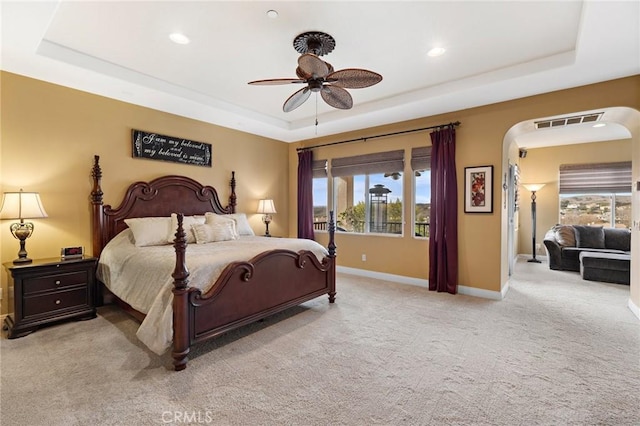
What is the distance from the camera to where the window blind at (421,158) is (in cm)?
468

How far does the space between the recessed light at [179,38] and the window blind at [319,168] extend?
345 cm

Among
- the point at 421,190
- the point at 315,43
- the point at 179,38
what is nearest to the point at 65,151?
the point at 179,38

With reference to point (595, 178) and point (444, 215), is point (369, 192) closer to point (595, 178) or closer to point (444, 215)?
point (444, 215)

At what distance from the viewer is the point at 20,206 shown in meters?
2.94

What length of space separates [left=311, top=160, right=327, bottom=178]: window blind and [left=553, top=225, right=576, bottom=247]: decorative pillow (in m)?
4.87

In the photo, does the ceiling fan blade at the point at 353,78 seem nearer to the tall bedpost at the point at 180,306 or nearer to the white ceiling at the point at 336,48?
the white ceiling at the point at 336,48

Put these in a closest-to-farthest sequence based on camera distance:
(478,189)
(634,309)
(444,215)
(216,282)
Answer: (216,282) < (634,309) < (478,189) < (444,215)

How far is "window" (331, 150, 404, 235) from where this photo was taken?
5.16 metres

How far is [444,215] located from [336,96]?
2496 mm

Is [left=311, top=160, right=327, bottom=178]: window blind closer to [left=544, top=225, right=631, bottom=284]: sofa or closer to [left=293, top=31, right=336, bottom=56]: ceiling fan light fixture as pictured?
[left=293, top=31, right=336, bottom=56]: ceiling fan light fixture

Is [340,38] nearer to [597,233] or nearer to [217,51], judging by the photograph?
[217,51]

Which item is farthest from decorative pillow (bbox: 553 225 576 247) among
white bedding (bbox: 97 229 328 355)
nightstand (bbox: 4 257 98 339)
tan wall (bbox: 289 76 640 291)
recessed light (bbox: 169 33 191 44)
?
nightstand (bbox: 4 257 98 339)

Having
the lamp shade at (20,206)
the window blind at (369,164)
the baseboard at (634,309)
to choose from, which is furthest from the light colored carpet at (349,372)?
the window blind at (369,164)

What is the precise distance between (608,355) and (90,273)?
5.04 metres
